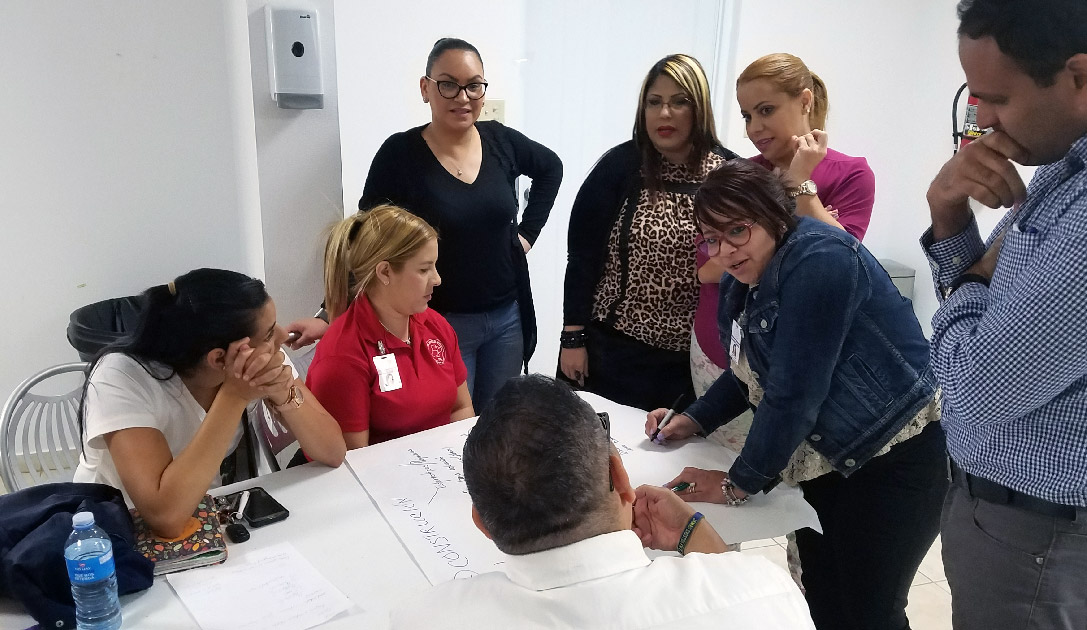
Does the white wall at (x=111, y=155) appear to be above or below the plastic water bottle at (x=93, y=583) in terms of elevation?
above

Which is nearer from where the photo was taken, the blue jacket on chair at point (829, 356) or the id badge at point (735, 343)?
the blue jacket on chair at point (829, 356)

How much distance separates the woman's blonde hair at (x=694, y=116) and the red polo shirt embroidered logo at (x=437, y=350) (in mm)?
822

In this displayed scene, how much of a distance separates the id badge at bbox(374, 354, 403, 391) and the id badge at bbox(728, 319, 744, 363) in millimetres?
870

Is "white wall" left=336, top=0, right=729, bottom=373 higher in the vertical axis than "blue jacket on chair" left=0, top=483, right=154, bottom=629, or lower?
higher

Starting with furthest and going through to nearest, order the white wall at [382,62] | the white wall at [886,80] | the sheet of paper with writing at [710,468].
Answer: the white wall at [886,80] → the white wall at [382,62] → the sheet of paper with writing at [710,468]

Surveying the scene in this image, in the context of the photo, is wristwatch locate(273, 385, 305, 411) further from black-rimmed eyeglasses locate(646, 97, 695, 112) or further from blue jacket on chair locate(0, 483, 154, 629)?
black-rimmed eyeglasses locate(646, 97, 695, 112)

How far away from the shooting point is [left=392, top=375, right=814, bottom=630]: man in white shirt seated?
896 mm

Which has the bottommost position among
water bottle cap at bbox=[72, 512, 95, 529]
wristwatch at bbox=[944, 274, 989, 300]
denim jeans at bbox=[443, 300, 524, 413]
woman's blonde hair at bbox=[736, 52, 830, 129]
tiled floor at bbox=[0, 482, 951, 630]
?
tiled floor at bbox=[0, 482, 951, 630]

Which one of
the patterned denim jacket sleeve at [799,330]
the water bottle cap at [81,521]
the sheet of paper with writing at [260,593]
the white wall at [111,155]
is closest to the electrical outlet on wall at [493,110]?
the white wall at [111,155]

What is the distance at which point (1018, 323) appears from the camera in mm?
985

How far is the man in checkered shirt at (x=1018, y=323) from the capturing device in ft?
3.14

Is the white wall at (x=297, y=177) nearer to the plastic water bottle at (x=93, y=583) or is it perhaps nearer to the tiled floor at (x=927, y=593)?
the plastic water bottle at (x=93, y=583)

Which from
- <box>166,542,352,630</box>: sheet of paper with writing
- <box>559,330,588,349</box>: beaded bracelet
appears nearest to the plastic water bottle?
<box>166,542,352,630</box>: sheet of paper with writing

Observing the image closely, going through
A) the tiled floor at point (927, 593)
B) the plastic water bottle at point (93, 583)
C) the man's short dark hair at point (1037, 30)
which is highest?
the man's short dark hair at point (1037, 30)
